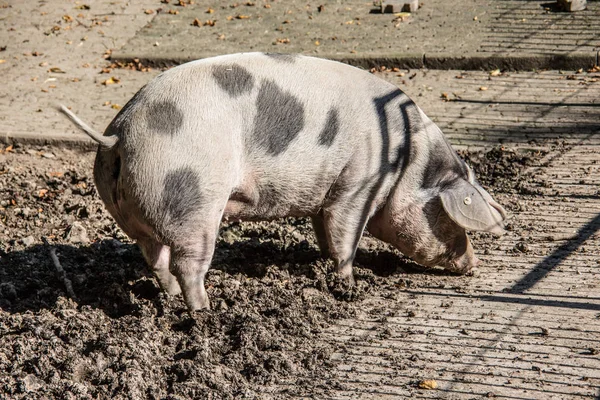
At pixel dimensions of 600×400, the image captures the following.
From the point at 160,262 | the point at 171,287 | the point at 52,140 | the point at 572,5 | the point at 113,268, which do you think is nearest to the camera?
the point at 160,262

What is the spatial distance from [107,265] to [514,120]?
3.93 metres

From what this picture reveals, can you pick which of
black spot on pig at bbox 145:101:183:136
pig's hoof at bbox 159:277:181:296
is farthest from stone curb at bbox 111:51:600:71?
black spot on pig at bbox 145:101:183:136

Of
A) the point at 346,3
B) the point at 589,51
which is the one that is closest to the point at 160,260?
the point at 589,51

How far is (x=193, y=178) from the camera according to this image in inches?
169

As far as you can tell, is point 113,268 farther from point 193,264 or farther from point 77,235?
point 193,264

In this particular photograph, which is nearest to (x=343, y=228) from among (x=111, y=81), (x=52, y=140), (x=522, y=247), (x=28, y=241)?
(x=522, y=247)

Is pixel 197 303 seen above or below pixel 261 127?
below

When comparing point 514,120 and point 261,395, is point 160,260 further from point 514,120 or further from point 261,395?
point 514,120

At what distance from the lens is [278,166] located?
463 cm

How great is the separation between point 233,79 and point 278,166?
0.54m

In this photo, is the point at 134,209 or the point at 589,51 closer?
the point at 134,209

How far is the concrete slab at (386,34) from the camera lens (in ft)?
28.9

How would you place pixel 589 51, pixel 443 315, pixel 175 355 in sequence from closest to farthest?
1. pixel 175 355
2. pixel 443 315
3. pixel 589 51

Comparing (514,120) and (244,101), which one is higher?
(244,101)
